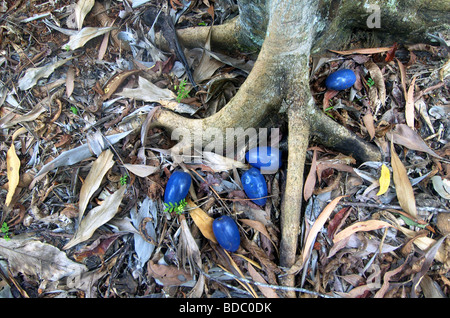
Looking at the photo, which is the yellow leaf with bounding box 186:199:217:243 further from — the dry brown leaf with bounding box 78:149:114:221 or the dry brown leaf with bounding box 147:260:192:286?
the dry brown leaf with bounding box 78:149:114:221

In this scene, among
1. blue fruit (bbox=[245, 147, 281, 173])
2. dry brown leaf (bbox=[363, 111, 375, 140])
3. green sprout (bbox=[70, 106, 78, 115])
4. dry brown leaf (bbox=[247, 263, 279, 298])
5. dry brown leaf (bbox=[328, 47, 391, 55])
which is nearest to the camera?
dry brown leaf (bbox=[247, 263, 279, 298])

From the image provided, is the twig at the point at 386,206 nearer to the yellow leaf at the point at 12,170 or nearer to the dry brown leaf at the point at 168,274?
the dry brown leaf at the point at 168,274

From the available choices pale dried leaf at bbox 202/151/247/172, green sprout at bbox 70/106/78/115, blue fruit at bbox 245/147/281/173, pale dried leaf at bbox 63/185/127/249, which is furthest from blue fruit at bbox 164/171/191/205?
green sprout at bbox 70/106/78/115

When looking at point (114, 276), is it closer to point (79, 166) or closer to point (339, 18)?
point (79, 166)

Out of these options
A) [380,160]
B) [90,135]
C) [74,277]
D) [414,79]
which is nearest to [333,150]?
[380,160]

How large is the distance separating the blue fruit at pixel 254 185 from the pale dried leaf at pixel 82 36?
185 cm

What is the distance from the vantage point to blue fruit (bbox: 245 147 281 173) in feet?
6.73

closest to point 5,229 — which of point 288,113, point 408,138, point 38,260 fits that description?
point 38,260

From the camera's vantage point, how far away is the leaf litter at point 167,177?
6.31ft

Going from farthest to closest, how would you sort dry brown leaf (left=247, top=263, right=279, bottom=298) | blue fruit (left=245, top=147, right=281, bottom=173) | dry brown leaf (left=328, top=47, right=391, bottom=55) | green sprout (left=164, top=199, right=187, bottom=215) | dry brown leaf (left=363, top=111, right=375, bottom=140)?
Answer: dry brown leaf (left=328, top=47, right=391, bottom=55), dry brown leaf (left=363, top=111, right=375, bottom=140), blue fruit (left=245, top=147, right=281, bottom=173), green sprout (left=164, top=199, right=187, bottom=215), dry brown leaf (left=247, top=263, right=279, bottom=298)

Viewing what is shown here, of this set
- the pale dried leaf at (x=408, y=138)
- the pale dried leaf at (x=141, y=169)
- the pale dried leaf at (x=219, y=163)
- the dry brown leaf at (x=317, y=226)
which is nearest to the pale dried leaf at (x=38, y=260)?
the pale dried leaf at (x=141, y=169)

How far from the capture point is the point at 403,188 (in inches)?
78.8

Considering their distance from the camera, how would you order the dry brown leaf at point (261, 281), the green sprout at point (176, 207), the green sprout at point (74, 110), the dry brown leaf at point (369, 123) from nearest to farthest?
the dry brown leaf at point (261, 281)
the green sprout at point (176, 207)
the dry brown leaf at point (369, 123)
the green sprout at point (74, 110)

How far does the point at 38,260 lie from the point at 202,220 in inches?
49.3
